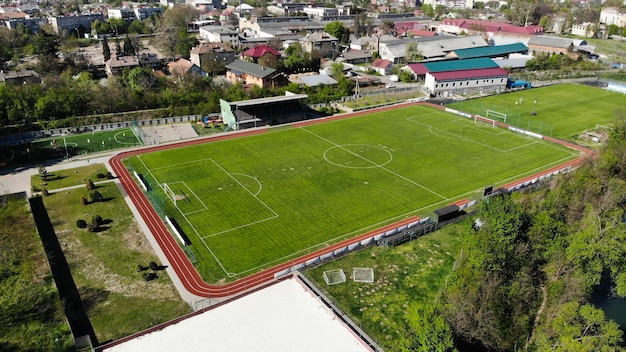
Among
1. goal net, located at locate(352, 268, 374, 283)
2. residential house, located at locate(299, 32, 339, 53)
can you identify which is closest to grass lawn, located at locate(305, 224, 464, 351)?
goal net, located at locate(352, 268, 374, 283)

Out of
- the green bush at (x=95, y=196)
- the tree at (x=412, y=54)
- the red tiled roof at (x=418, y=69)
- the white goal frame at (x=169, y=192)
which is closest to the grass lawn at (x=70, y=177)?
the green bush at (x=95, y=196)

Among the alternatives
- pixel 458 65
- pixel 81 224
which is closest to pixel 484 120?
pixel 458 65

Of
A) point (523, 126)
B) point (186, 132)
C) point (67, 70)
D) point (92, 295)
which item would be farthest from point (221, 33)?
point (92, 295)

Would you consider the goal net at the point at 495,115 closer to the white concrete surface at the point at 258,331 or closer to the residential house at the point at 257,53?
the residential house at the point at 257,53

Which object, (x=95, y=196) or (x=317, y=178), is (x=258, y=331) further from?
(x=95, y=196)

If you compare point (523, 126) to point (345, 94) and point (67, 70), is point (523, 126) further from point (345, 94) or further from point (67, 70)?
point (67, 70)

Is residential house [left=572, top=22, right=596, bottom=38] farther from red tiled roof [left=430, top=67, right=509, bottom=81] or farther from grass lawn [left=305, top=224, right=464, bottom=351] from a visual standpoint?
grass lawn [left=305, top=224, right=464, bottom=351]
